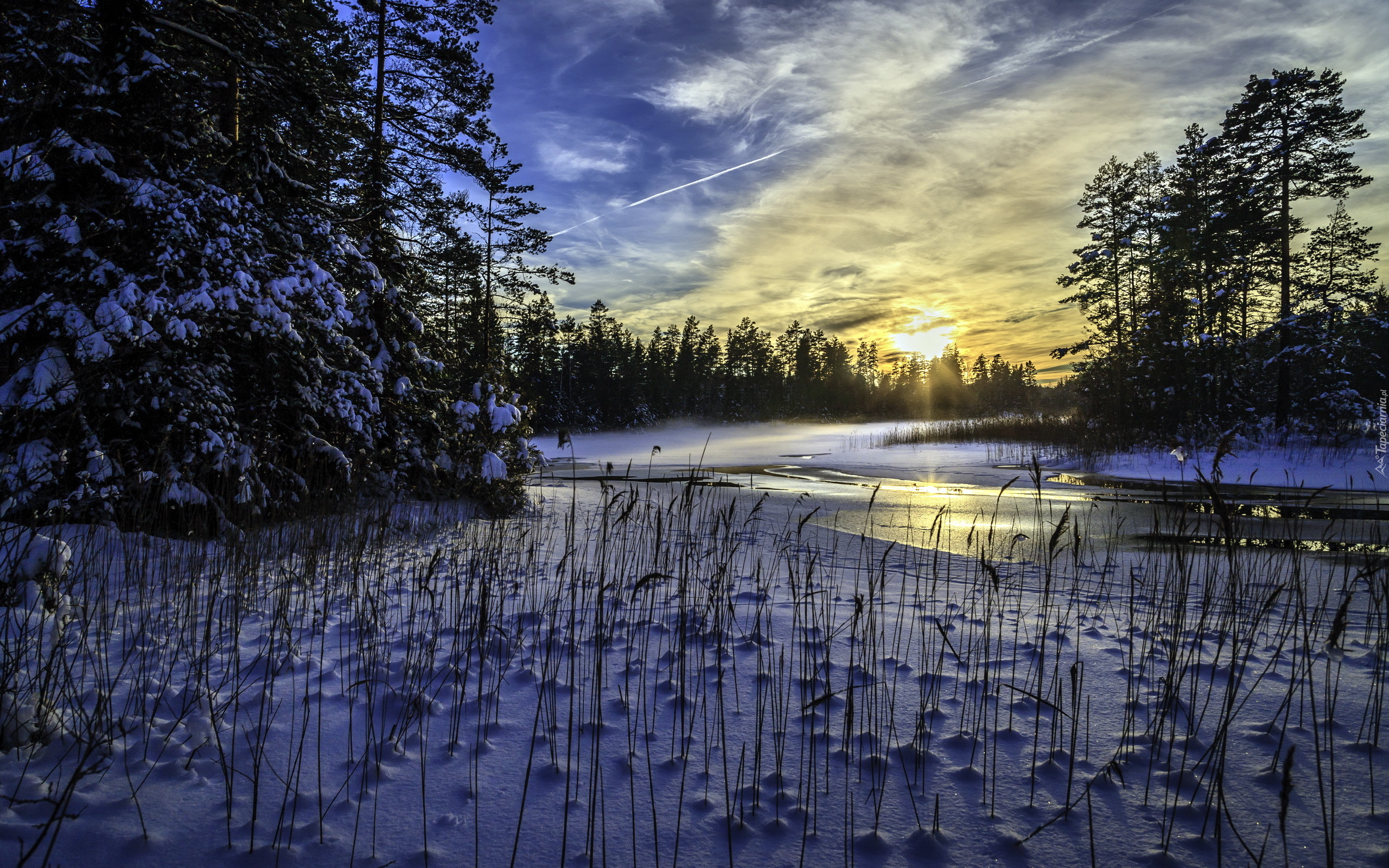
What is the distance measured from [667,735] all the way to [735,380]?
3100 inches

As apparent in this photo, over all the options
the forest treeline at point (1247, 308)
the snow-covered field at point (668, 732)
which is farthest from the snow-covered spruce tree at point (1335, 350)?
the snow-covered field at point (668, 732)

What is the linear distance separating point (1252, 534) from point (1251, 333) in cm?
2239

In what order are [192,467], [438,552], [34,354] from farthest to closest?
[192,467] → [34,354] → [438,552]

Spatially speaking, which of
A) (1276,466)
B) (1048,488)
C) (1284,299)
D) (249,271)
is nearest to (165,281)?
(249,271)

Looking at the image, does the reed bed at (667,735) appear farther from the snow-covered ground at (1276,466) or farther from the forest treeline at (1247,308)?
the forest treeline at (1247,308)

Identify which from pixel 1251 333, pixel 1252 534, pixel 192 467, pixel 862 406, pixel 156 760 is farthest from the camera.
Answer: pixel 862 406

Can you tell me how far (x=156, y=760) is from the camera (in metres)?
2.26

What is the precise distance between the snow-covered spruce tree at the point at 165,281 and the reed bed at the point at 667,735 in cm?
145

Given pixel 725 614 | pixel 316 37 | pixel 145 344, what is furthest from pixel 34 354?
pixel 316 37

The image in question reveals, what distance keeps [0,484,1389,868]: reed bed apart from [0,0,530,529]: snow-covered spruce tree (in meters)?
1.45

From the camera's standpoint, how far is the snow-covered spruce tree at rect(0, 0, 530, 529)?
15.9 feet

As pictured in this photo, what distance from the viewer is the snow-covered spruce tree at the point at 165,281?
4852 mm

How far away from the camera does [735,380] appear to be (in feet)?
265

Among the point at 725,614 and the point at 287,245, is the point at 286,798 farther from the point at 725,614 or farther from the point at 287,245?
the point at 287,245
